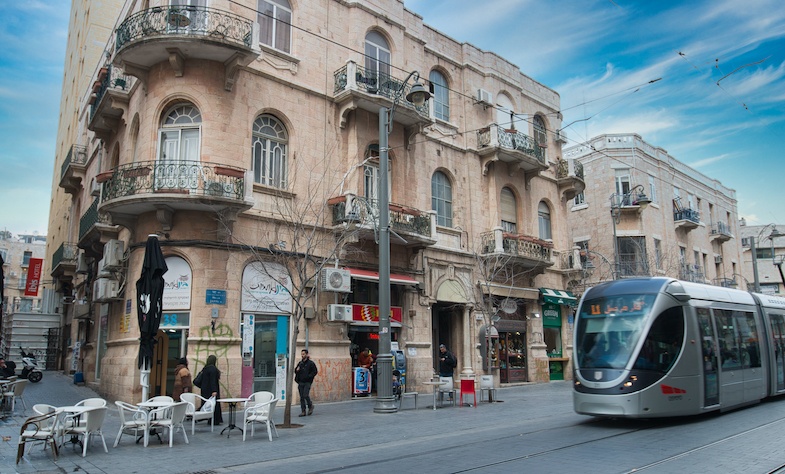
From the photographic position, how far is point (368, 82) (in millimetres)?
20609

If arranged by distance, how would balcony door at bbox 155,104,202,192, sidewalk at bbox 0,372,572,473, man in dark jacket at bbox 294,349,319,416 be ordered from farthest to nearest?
1. balcony door at bbox 155,104,202,192
2. man in dark jacket at bbox 294,349,319,416
3. sidewalk at bbox 0,372,572,473

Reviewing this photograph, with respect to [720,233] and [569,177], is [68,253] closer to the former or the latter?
[569,177]

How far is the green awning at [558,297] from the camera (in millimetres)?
27641

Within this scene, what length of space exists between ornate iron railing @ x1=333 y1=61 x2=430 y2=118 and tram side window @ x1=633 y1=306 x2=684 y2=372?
11.3 metres

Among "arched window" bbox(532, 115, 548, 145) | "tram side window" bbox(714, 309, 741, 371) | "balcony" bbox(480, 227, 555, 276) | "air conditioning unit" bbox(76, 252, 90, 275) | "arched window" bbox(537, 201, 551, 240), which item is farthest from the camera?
"arched window" bbox(532, 115, 548, 145)

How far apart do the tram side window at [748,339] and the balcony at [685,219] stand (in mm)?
26961

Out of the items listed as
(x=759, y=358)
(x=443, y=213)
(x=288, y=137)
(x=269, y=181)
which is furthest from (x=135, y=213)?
(x=759, y=358)

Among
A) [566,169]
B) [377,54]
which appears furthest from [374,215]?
[566,169]

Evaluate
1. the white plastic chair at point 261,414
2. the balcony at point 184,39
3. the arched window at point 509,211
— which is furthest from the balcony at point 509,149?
the white plastic chair at point 261,414

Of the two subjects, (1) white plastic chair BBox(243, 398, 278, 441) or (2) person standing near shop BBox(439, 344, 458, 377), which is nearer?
(1) white plastic chair BBox(243, 398, 278, 441)

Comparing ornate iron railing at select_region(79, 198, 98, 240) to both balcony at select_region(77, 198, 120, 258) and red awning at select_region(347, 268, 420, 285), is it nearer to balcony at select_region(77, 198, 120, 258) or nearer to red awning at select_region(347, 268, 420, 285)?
balcony at select_region(77, 198, 120, 258)

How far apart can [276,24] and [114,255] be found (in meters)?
9.02

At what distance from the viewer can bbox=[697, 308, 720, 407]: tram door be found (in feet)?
40.4

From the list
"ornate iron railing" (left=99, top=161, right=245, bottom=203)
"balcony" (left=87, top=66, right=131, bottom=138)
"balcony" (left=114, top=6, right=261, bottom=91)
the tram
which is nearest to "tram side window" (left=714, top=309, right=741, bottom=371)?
the tram
